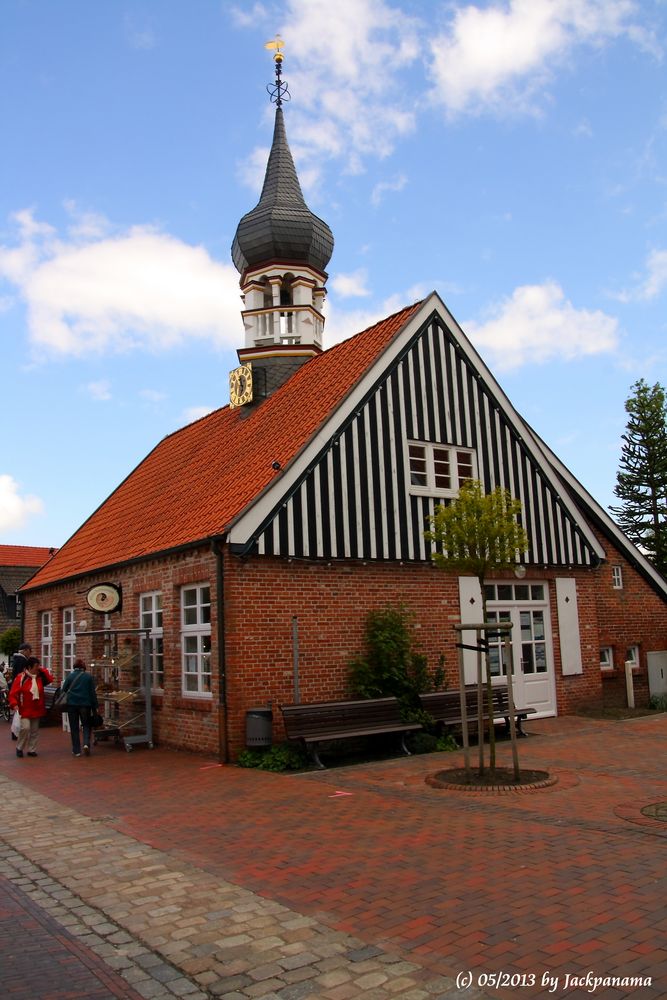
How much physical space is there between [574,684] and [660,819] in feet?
32.2

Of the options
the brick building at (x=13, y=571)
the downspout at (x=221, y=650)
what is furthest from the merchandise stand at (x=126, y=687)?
the brick building at (x=13, y=571)

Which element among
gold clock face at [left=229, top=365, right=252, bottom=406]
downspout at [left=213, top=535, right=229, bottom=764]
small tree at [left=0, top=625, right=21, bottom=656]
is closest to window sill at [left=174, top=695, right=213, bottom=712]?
downspout at [left=213, top=535, right=229, bottom=764]

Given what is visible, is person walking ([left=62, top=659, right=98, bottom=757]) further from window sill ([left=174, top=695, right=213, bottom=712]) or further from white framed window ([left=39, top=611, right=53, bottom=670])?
white framed window ([left=39, top=611, right=53, bottom=670])

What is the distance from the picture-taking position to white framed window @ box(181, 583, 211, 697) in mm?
14188

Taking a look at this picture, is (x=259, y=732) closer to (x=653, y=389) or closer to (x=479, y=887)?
(x=479, y=887)

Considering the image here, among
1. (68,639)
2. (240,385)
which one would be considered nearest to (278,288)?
(240,385)

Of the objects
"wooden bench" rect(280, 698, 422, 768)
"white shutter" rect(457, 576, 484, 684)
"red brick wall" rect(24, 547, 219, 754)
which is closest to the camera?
"wooden bench" rect(280, 698, 422, 768)

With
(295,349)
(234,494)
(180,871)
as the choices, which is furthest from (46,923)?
(295,349)

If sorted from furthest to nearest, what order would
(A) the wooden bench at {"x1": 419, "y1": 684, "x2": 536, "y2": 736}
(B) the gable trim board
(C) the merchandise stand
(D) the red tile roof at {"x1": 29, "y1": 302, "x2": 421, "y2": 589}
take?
(B) the gable trim board → (C) the merchandise stand → (D) the red tile roof at {"x1": 29, "y1": 302, "x2": 421, "y2": 589} → (A) the wooden bench at {"x1": 419, "y1": 684, "x2": 536, "y2": 736}

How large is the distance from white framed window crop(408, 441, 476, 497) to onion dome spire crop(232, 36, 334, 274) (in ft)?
25.7

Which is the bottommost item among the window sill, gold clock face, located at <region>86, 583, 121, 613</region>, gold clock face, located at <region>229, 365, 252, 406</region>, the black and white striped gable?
the window sill

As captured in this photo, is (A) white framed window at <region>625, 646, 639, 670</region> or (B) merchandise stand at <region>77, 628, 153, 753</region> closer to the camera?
(B) merchandise stand at <region>77, 628, 153, 753</region>

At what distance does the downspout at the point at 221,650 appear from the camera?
515 inches

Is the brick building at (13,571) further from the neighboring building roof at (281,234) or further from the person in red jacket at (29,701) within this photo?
the person in red jacket at (29,701)
